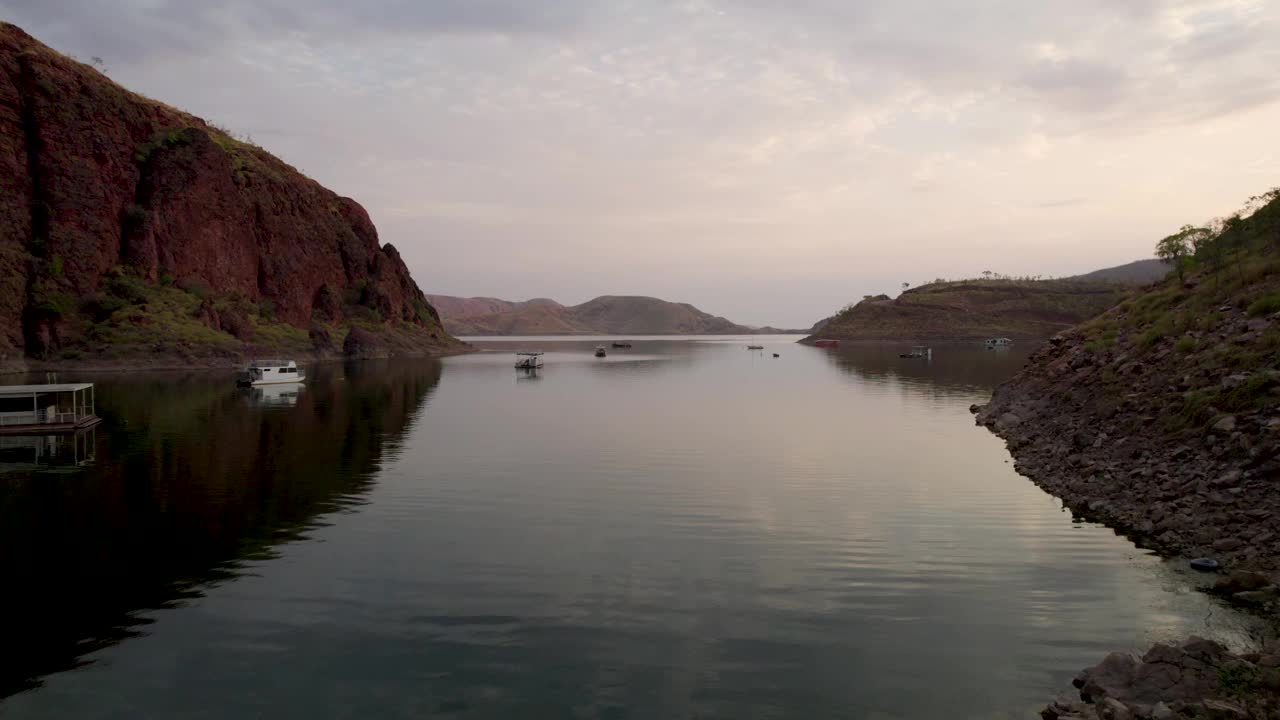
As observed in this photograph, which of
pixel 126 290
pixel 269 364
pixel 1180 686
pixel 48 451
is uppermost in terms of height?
pixel 126 290

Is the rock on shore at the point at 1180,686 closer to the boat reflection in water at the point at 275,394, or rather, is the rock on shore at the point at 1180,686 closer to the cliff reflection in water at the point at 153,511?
the cliff reflection in water at the point at 153,511

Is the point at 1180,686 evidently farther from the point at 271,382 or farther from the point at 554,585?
the point at 271,382

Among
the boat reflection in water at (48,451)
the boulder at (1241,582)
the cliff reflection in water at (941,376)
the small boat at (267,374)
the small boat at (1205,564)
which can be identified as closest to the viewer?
the boulder at (1241,582)

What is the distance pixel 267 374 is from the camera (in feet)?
289

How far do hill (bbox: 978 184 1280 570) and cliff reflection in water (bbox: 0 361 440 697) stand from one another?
91.3 ft

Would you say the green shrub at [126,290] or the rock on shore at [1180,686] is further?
the green shrub at [126,290]

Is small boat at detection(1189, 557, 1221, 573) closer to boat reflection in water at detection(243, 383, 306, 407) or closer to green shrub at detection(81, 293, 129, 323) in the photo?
boat reflection in water at detection(243, 383, 306, 407)

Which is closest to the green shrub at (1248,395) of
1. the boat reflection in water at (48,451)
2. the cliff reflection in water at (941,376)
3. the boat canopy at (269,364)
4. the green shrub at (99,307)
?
the cliff reflection in water at (941,376)

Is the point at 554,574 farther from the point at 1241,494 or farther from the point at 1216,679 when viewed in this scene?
the point at 1241,494

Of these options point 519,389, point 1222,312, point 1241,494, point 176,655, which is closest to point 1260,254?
point 1222,312

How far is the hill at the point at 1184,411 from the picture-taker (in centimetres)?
2147

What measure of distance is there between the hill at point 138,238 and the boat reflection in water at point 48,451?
7257 centimetres

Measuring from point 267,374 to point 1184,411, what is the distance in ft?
292

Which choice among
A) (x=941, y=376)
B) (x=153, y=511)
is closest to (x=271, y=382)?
(x=153, y=511)
